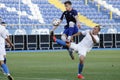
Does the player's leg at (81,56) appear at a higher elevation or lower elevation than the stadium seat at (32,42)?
higher

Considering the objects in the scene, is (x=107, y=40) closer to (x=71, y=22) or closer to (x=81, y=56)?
(x=71, y=22)

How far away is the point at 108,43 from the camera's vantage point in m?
44.1

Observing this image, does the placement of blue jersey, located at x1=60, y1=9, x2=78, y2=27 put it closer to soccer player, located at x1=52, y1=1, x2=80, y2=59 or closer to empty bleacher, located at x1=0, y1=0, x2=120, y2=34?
soccer player, located at x1=52, y1=1, x2=80, y2=59

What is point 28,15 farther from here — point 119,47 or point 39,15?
point 119,47

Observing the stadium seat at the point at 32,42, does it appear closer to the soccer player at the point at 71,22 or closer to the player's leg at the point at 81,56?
the soccer player at the point at 71,22

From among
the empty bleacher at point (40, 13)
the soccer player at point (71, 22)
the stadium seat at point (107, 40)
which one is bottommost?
the stadium seat at point (107, 40)

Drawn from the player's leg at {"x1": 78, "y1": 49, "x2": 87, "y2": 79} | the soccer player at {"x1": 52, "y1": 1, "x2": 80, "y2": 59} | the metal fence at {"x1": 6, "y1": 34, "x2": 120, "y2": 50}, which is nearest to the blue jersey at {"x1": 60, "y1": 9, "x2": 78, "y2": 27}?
the soccer player at {"x1": 52, "y1": 1, "x2": 80, "y2": 59}

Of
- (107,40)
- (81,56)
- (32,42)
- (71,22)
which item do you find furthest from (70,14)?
(107,40)

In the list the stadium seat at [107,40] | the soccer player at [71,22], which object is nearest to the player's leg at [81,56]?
the soccer player at [71,22]

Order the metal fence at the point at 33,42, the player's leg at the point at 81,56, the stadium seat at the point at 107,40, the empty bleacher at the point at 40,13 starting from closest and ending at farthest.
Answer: the player's leg at the point at 81,56 < the metal fence at the point at 33,42 < the stadium seat at the point at 107,40 < the empty bleacher at the point at 40,13

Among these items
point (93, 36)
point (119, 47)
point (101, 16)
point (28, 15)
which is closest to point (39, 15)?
point (28, 15)

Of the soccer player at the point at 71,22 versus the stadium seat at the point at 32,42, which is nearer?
the soccer player at the point at 71,22

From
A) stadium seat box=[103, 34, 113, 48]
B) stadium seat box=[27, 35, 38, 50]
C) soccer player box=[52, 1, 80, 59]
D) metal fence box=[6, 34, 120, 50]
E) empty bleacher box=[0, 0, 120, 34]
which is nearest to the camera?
soccer player box=[52, 1, 80, 59]

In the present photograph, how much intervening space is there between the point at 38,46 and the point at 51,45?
1.05 metres
